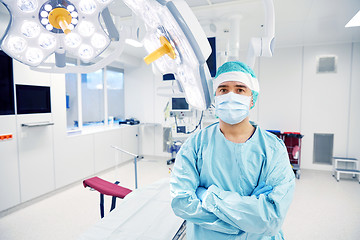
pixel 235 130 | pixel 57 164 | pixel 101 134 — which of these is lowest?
pixel 57 164

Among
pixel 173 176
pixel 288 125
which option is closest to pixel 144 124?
pixel 288 125

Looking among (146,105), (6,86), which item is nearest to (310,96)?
(146,105)

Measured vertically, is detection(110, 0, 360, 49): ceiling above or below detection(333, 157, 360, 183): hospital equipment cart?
above

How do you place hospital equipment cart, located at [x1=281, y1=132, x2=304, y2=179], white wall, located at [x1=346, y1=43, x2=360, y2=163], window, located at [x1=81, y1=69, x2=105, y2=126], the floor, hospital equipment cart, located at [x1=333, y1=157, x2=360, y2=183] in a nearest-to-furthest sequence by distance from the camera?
the floor, hospital equipment cart, located at [x1=333, y1=157, x2=360, y2=183], hospital equipment cart, located at [x1=281, y1=132, x2=304, y2=179], white wall, located at [x1=346, y1=43, x2=360, y2=163], window, located at [x1=81, y1=69, x2=105, y2=126]

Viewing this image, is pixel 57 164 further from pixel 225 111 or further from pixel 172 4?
pixel 172 4

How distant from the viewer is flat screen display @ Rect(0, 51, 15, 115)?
262 cm

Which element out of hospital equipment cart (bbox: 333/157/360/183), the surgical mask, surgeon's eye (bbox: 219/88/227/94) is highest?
surgeon's eye (bbox: 219/88/227/94)

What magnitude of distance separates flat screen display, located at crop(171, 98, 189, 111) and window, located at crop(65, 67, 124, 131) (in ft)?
6.58

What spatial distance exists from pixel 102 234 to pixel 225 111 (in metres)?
1.13

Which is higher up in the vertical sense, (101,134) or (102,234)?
(101,134)

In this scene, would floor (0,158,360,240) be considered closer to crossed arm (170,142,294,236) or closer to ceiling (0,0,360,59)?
crossed arm (170,142,294,236)

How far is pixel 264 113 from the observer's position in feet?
15.4

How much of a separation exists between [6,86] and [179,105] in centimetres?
218

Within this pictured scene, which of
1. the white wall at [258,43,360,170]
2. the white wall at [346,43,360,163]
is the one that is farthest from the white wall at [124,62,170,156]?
the white wall at [346,43,360,163]
